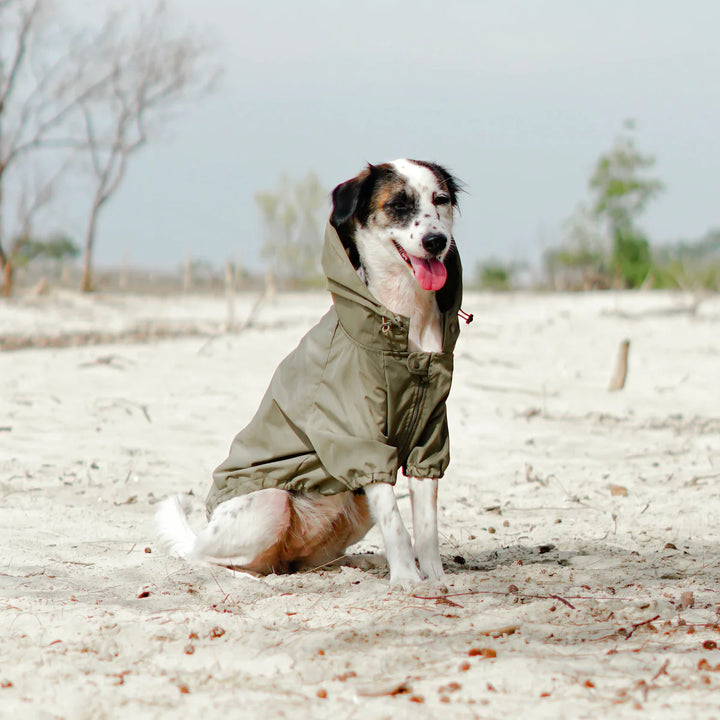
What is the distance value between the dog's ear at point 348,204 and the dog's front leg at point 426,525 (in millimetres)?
1012

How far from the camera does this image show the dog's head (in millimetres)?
3988

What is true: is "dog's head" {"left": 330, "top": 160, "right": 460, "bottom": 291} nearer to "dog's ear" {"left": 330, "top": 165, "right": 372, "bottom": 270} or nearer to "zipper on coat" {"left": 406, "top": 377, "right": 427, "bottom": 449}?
"dog's ear" {"left": 330, "top": 165, "right": 372, "bottom": 270}

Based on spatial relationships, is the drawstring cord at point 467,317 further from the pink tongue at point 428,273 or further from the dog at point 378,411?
the pink tongue at point 428,273

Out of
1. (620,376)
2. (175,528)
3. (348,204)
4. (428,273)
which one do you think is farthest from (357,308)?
(620,376)

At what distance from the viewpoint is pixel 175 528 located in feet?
14.9

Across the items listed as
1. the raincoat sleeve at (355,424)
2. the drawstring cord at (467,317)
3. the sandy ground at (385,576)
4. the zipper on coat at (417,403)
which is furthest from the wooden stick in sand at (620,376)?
the raincoat sleeve at (355,424)

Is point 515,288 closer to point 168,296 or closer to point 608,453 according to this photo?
point 168,296

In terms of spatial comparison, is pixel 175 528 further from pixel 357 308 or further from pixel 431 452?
pixel 357 308

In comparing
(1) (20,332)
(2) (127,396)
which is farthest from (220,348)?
(1) (20,332)

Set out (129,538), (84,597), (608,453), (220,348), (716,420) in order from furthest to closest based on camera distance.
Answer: (220,348)
(716,420)
(608,453)
(129,538)
(84,597)

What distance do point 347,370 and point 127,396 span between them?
20.7 ft

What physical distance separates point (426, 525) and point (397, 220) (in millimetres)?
1316

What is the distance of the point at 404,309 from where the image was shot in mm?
4051

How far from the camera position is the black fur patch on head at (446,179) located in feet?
13.7
